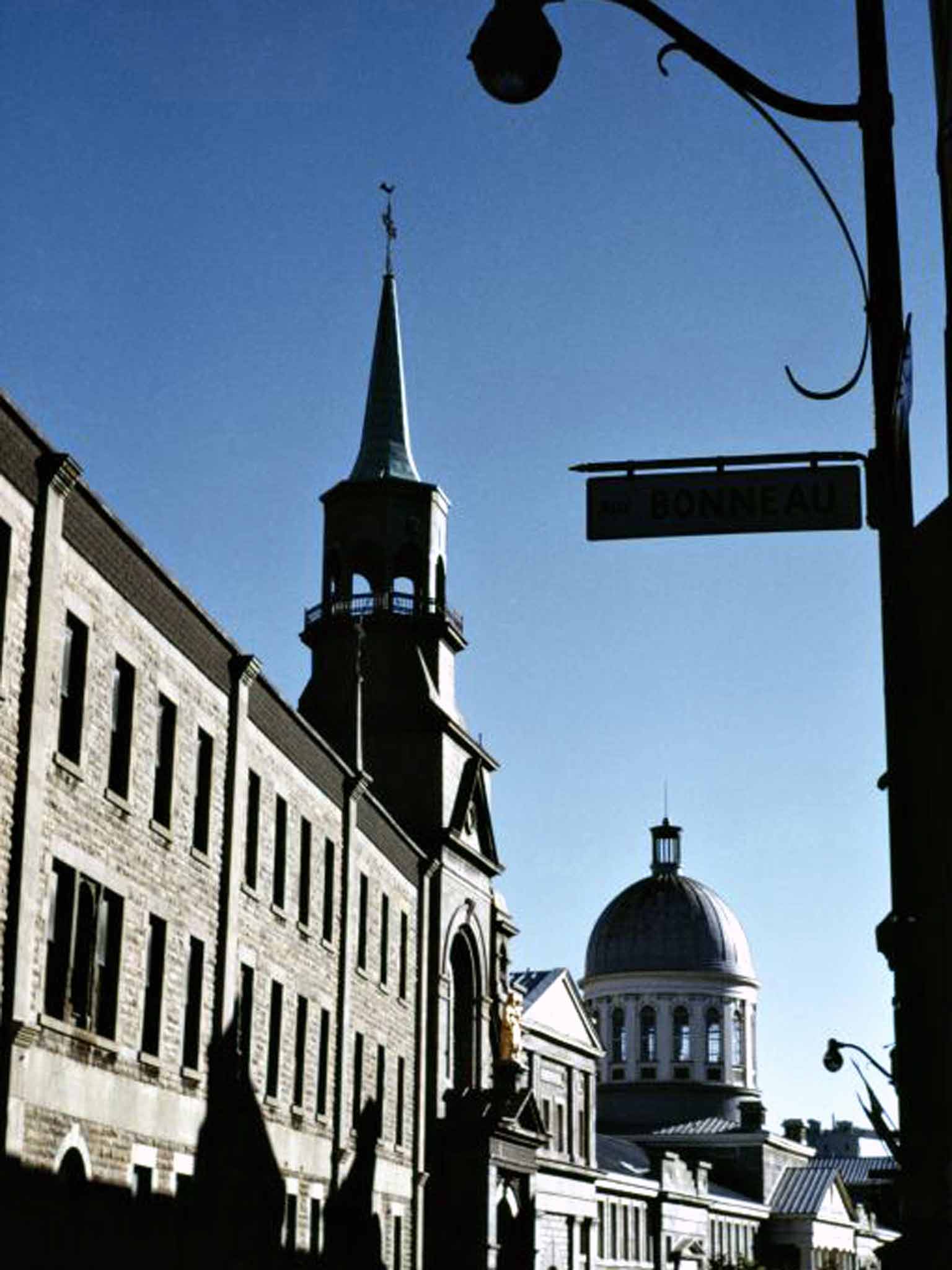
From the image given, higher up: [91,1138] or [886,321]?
[886,321]

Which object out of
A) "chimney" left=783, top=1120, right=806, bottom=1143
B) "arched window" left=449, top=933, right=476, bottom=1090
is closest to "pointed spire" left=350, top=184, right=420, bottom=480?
"arched window" left=449, top=933, right=476, bottom=1090

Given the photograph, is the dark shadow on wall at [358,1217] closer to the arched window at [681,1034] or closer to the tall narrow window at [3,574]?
the tall narrow window at [3,574]

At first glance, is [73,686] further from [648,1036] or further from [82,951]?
[648,1036]

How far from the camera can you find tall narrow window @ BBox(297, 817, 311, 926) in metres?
39.7

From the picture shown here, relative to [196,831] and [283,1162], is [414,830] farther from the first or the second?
[196,831]

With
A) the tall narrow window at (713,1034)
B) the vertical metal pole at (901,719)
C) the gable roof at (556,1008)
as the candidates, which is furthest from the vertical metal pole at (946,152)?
the tall narrow window at (713,1034)

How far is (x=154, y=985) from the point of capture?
30.5m

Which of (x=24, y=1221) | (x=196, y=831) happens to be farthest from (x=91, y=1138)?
(x=196, y=831)

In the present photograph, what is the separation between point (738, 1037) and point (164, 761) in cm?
9797

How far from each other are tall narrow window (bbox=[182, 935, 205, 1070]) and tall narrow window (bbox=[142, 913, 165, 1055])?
1.31 m

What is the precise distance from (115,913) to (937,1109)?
20.5 m

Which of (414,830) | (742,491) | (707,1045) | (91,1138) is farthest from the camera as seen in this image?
(707,1045)

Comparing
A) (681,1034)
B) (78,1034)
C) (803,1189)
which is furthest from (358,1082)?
(681,1034)

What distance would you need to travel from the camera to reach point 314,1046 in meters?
40.5
